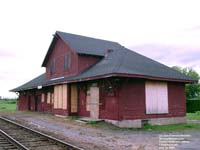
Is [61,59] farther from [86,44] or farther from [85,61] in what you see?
[85,61]

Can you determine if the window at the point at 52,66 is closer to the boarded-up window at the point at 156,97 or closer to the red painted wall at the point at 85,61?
the red painted wall at the point at 85,61

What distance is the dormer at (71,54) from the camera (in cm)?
2416

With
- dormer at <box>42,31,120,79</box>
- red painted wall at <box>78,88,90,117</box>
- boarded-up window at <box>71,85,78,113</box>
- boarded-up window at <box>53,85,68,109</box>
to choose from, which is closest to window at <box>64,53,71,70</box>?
dormer at <box>42,31,120,79</box>

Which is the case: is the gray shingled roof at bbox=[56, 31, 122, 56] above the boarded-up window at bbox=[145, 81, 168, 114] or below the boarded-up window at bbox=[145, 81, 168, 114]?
above

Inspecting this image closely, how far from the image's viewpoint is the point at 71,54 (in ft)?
83.0

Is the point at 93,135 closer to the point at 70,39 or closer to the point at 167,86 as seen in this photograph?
the point at 167,86

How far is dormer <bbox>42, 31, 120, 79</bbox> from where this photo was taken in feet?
79.3

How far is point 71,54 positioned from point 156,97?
8.37m

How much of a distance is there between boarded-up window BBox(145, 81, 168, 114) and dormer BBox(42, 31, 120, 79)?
20.0ft

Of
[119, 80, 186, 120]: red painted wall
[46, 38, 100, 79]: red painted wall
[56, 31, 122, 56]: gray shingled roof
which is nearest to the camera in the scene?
[119, 80, 186, 120]: red painted wall

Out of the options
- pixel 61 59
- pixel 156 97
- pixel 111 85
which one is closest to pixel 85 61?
pixel 61 59

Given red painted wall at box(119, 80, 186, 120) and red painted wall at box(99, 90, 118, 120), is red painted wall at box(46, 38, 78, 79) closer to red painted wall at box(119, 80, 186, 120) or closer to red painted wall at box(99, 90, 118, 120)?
red painted wall at box(99, 90, 118, 120)

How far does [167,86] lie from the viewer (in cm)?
2083

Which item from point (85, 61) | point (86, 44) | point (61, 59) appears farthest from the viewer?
point (61, 59)
